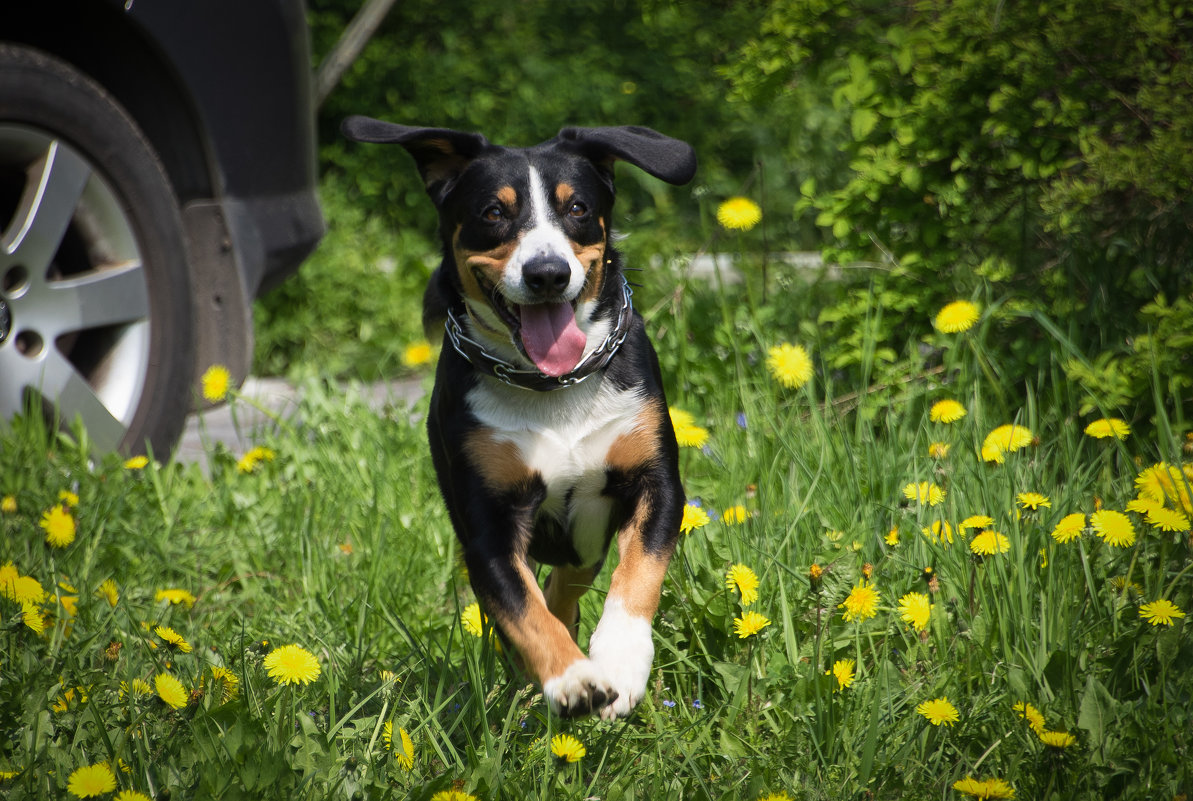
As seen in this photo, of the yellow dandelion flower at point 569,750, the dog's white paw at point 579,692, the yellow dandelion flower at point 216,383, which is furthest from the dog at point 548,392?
the yellow dandelion flower at point 216,383

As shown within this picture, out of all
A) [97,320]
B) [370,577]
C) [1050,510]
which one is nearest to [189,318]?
[97,320]

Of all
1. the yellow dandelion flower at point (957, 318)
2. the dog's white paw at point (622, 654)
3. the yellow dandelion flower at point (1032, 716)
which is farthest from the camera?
the yellow dandelion flower at point (957, 318)

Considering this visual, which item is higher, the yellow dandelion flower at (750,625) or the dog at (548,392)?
the dog at (548,392)

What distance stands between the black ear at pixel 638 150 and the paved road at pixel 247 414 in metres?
1.70

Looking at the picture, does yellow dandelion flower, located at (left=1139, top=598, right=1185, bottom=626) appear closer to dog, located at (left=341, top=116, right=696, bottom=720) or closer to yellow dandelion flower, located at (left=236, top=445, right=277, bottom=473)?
dog, located at (left=341, top=116, right=696, bottom=720)

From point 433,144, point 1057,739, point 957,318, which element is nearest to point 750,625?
point 1057,739

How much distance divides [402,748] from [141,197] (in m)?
2.55

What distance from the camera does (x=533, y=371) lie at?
2.62 metres

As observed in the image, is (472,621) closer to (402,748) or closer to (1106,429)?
(402,748)

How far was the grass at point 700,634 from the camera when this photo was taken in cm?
208

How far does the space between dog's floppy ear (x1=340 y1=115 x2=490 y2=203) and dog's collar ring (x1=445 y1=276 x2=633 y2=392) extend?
1.55ft

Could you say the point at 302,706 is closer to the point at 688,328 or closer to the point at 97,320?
the point at 97,320

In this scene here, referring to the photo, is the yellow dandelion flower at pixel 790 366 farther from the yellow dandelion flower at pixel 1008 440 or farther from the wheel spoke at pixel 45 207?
the wheel spoke at pixel 45 207

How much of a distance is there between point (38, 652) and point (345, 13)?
20.1ft
